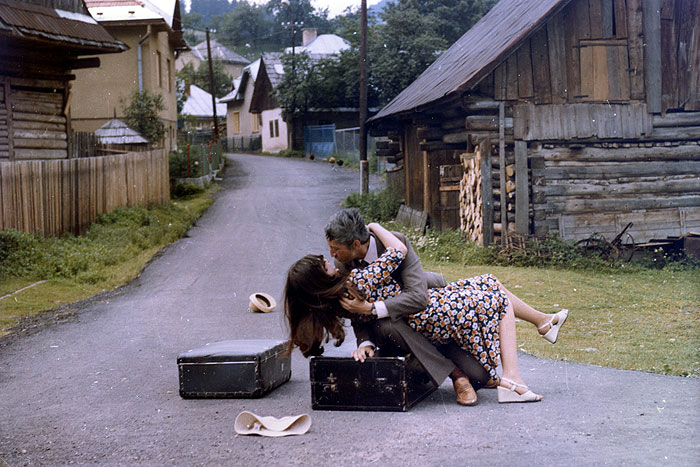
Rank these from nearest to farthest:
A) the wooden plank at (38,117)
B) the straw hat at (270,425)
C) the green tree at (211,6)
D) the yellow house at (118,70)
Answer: the straw hat at (270,425) → the wooden plank at (38,117) → the yellow house at (118,70) → the green tree at (211,6)

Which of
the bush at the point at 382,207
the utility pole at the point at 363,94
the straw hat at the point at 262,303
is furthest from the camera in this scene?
the utility pole at the point at 363,94

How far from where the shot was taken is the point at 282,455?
4.57 meters

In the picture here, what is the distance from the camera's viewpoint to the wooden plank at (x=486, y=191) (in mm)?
14461

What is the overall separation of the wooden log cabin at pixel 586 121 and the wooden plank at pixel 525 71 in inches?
0.7

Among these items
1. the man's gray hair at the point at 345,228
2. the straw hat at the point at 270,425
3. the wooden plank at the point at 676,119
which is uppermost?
the wooden plank at the point at 676,119

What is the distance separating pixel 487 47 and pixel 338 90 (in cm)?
3013

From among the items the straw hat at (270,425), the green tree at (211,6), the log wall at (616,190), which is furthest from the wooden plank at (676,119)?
the green tree at (211,6)

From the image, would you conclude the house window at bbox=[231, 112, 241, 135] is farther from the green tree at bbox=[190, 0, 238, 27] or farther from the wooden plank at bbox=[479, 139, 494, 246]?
the green tree at bbox=[190, 0, 238, 27]

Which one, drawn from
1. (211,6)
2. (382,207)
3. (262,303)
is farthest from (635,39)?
(211,6)

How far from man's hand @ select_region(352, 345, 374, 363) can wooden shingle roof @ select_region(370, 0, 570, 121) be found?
878cm

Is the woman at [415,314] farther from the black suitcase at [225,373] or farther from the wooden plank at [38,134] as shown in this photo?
the wooden plank at [38,134]

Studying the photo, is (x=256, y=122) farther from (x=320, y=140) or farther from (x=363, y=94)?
(x=363, y=94)

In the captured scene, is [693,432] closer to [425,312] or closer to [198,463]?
[425,312]

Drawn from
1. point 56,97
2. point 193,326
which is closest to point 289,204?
point 56,97
